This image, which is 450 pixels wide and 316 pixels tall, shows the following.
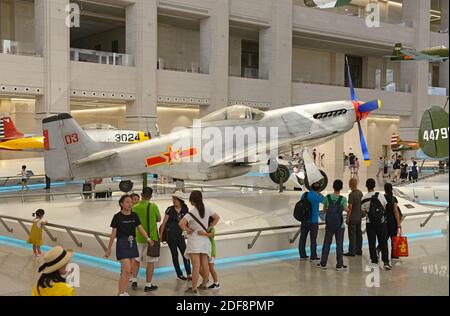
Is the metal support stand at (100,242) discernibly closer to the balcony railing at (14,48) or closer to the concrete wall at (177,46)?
the balcony railing at (14,48)

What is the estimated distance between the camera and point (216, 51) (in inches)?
1161

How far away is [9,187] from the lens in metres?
19.8

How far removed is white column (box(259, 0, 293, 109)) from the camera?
105 ft

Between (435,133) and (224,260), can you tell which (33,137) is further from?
(435,133)

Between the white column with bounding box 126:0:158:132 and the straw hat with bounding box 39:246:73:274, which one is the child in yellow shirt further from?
the white column with bounding box 126:0:158:132

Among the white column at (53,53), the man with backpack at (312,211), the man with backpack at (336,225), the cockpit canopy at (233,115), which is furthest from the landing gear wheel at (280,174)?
the white column at (53,53)

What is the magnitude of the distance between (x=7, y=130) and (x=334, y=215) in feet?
58.5

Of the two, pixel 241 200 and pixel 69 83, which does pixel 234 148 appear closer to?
pixel 241 200

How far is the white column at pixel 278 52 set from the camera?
31953 millimetres

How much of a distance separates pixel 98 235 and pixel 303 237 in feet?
10.9

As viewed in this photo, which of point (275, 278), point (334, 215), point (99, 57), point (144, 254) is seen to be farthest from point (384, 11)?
point (144, 254)

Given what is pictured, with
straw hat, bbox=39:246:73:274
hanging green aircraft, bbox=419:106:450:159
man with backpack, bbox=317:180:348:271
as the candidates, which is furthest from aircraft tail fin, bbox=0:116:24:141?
hanging green aircraft, bbox=419:106:450:159

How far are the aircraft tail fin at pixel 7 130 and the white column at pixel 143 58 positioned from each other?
5963 millimetres
